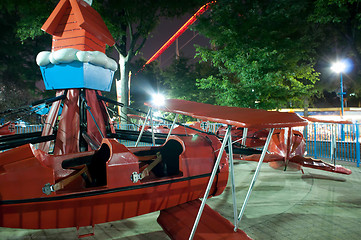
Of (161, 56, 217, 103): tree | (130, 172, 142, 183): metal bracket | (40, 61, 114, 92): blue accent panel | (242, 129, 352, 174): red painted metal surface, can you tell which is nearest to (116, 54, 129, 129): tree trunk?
(161, 56, 217, 103): tree

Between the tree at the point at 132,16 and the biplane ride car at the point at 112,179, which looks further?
the tree at the point at 132,16

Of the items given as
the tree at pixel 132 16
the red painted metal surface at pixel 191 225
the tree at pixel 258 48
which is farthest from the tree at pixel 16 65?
the red painted metal surface at pixel 191 225

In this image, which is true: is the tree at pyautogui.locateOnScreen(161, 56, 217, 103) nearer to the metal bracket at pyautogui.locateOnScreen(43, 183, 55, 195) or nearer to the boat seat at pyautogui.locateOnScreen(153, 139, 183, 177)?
the boat seat at pyautogui.locateOnScreen(153, 139, 183, 177)

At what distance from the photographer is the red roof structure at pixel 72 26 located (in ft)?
17.4

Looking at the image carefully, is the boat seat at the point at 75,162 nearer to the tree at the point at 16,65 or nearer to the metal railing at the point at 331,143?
the metal railing at the point at 331,143

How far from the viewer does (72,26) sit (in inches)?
212

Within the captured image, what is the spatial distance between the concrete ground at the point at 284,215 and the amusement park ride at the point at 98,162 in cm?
59

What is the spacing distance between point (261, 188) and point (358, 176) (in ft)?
12.0

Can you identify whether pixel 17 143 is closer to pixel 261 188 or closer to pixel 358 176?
pixel 261 188

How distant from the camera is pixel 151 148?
501cm

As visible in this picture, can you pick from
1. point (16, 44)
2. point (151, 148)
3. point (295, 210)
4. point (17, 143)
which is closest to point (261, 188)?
point (295, 210)

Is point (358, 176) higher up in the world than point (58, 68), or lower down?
lower down

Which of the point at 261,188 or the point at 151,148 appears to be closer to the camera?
the point at 151,148

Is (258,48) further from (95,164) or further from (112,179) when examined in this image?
(112,179)
